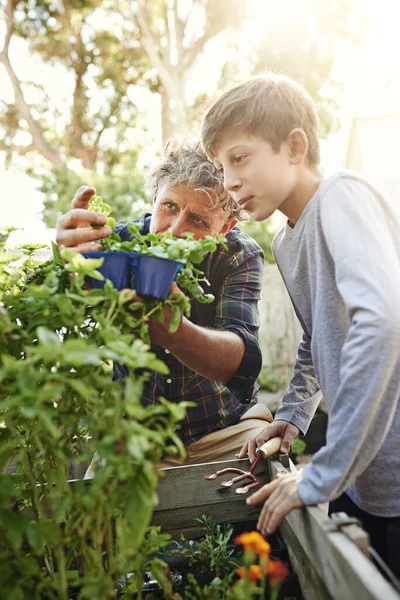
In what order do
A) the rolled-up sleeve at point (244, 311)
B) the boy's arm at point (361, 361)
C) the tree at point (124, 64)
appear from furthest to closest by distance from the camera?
the tree at point (124, 64) → the rolled-up sleeve at point (244, 311) → the boy's arm at point (361, 361)

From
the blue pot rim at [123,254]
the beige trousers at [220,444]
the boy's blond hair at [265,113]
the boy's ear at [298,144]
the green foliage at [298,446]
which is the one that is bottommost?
the green foliage at [298,446]

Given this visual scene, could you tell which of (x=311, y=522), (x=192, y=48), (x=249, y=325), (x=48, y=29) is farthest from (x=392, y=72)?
(x=311, y=522)

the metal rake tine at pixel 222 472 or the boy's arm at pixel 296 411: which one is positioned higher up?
the boy's arm at pixel 296 411

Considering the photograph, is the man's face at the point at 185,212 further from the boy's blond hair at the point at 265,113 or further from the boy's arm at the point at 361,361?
the boy's arm at the point at 361,361

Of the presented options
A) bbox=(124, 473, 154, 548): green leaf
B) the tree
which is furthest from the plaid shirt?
the tree

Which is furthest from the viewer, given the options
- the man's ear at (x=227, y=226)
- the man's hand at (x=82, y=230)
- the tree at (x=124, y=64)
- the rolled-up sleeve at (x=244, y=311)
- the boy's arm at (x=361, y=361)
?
Result: the tree at (x=124, y=64)

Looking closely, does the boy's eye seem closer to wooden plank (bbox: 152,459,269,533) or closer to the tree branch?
wooden plank (bbox: 152,459,269,533)

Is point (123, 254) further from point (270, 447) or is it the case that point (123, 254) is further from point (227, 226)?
point (227, 226)

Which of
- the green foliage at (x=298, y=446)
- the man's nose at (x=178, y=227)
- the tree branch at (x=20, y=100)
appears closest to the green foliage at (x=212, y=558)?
the man's nose at (x=178, y=227)

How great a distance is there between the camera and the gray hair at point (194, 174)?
1.93 meters

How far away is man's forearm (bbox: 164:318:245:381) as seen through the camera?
1418mm

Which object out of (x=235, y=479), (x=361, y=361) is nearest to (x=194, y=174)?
(x=235, y=479)

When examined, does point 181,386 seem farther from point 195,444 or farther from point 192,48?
point 192,48

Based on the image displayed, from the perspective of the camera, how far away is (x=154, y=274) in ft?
3.36
